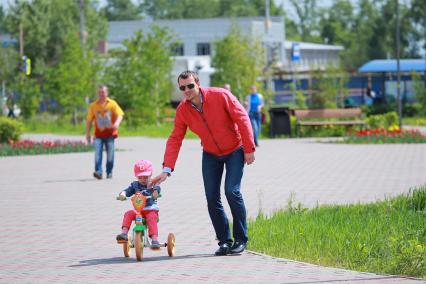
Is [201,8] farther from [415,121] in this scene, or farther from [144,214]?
[144,214]

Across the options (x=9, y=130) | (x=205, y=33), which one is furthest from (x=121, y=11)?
(x=9, y=130)

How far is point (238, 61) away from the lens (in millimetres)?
56250

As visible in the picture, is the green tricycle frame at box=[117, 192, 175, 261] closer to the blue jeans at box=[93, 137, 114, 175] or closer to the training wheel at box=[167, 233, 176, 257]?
the training wheel at box=[167, 233, 176, 257]

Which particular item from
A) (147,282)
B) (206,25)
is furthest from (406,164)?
(206,25)

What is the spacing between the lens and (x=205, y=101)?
11094 millimetres

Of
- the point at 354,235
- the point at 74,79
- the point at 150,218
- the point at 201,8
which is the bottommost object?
the point at 74,79

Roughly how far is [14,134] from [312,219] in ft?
74.0

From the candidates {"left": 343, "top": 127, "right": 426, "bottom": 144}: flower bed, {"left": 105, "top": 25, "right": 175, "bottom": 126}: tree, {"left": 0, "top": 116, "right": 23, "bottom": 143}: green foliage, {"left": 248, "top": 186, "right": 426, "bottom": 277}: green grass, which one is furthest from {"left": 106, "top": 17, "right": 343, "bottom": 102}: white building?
{"left": 248, "top": 186, "right": 426, "bottom": 277}: green grass

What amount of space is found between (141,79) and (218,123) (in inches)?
1384

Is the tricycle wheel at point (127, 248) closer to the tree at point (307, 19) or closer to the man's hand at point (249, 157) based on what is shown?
the man's hand at point (249, 157)

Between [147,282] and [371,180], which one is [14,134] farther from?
[147,282]

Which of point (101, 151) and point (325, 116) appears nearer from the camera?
point (101, 151)

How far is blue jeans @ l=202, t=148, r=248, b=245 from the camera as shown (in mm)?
11211

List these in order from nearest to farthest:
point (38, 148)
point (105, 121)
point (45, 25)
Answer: point (105, 121)
point (38, 148)
point (45, 25)
